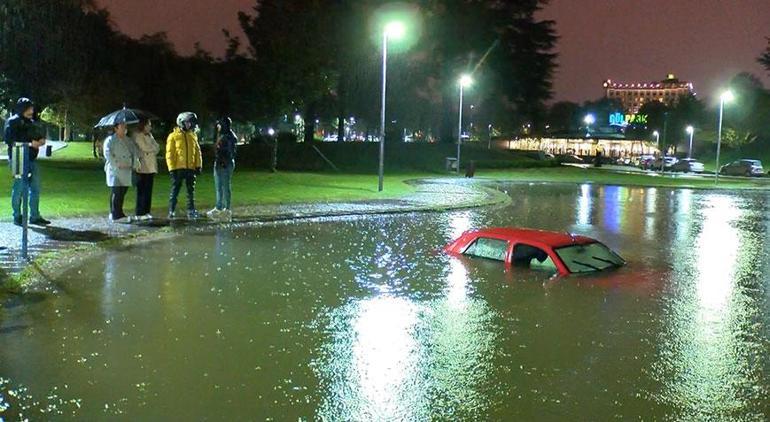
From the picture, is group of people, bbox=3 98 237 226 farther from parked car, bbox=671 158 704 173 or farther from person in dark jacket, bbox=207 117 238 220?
parked car, bbox=671 158 704 173

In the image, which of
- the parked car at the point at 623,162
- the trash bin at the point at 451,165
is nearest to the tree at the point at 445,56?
the trash bin at the point at 451,165

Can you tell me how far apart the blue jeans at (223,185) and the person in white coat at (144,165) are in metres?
1.66

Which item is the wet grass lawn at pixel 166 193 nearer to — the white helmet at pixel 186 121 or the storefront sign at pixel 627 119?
the white helmet at pixel 186 121

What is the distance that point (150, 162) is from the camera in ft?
50.9

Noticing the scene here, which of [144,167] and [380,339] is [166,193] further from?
[380,339]

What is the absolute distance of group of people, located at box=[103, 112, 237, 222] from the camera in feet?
48.7

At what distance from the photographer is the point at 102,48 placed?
46.3 metres

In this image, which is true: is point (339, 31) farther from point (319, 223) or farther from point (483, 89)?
point (319, 223)

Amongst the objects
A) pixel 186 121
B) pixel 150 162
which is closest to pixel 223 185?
pixel 186 121

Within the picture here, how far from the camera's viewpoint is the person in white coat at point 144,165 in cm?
1532

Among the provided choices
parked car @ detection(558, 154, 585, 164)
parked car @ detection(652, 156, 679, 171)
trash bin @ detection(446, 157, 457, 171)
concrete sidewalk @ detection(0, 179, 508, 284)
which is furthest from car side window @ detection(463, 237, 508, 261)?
parked car @ detection(558, 154, 585, 164)

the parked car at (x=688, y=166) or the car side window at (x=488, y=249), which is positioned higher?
the parked car at (x=688, y=166)

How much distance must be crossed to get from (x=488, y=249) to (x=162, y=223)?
7.01 meters

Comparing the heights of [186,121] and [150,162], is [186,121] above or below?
above
